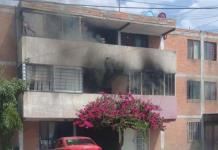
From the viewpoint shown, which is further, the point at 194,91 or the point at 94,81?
the point at 194,91

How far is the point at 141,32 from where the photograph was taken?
1303 inches

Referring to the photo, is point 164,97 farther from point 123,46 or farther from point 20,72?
point 20,72

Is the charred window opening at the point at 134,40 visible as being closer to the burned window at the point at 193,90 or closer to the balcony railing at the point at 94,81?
the balcony railing at the point at 94,81

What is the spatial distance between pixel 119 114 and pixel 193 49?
10819 millimetres

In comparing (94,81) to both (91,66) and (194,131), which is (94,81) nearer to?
(91,66)

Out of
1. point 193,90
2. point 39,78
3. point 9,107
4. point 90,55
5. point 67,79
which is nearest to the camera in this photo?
point 9,107

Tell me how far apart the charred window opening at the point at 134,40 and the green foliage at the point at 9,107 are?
8.90 m

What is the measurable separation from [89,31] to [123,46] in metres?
2.19

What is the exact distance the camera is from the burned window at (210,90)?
36.1m

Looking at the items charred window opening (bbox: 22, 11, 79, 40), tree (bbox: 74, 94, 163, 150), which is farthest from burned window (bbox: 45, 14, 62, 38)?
tree (bbox: 74, 94, 163, 150)

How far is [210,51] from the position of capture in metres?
36.5

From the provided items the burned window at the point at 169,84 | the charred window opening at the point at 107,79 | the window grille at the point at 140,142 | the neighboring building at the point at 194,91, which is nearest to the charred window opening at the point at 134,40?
the neighboring building at the point at 194,91

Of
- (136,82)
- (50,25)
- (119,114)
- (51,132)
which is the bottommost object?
(51,132)

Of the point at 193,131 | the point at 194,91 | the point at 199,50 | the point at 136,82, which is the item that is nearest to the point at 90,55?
the point at 136,82
